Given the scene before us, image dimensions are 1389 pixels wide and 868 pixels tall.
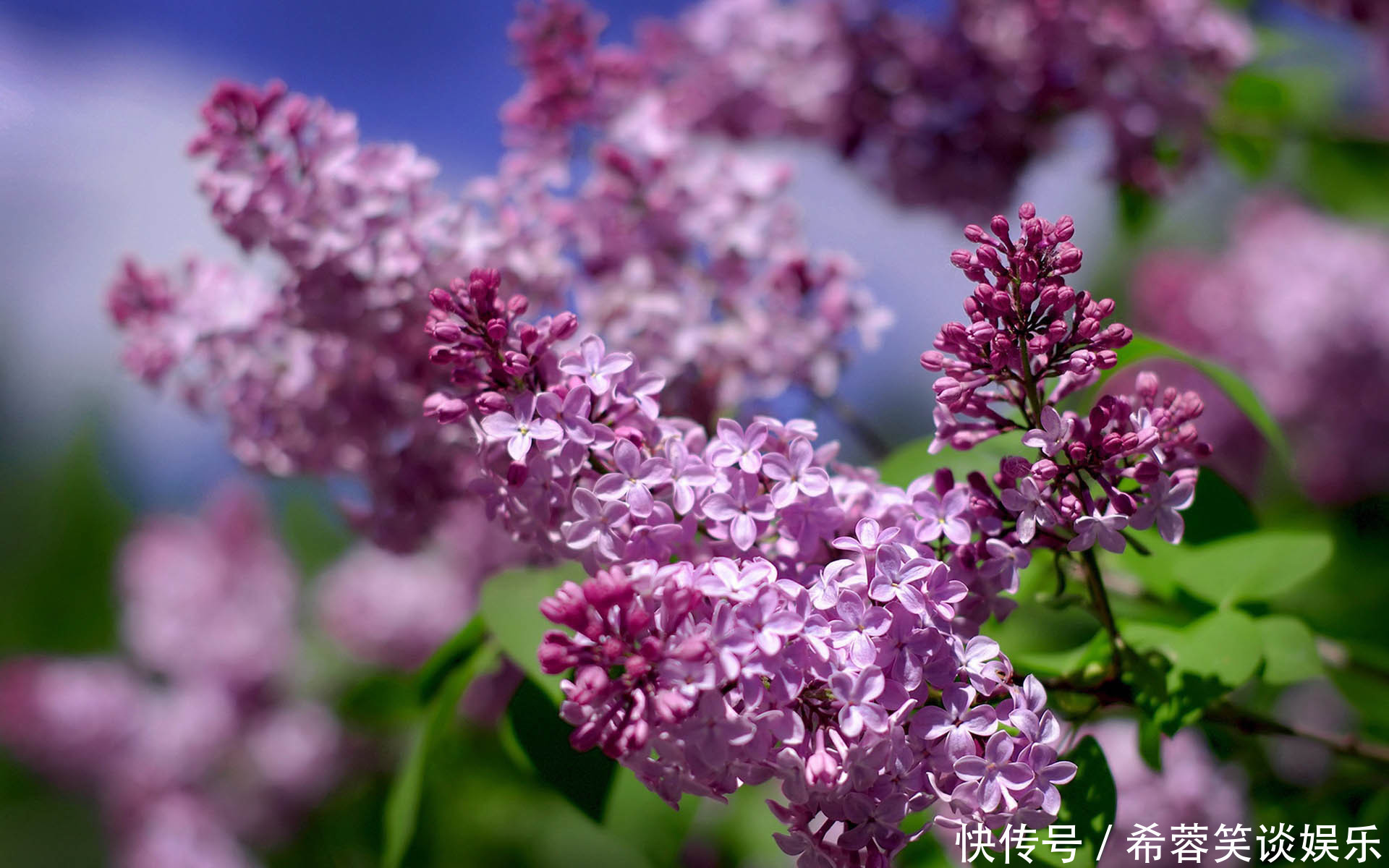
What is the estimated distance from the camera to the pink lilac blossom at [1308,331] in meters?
2.91

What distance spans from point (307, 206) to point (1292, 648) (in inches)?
46.6

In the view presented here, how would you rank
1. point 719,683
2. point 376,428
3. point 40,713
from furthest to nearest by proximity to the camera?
point 40,713
point 376,428
point 719,683

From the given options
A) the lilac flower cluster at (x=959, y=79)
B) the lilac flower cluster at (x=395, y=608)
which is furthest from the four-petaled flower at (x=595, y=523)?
the lilac flower cluster at (x=395, y=608)

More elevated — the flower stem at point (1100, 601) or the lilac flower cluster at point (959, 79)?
the lilac flower cluster at point (959, 79)

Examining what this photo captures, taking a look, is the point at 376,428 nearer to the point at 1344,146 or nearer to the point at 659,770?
the point at 659,770

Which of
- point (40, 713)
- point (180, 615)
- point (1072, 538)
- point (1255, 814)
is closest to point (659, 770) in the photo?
point (1072, 538)

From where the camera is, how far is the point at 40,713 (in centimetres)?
319

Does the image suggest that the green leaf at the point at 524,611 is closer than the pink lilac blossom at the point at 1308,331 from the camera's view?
Yes

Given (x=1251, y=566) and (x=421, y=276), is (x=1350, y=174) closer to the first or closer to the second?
(x=1251, y=566)

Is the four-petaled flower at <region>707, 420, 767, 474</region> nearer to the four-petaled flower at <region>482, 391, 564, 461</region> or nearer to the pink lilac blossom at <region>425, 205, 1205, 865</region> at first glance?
the pink lilac blossom at <region>425, 205, 1205, 865</region>

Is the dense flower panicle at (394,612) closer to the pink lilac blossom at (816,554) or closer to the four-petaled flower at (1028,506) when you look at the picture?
the pink lilac blossom at (816,554)

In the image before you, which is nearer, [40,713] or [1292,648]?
[1292,648]

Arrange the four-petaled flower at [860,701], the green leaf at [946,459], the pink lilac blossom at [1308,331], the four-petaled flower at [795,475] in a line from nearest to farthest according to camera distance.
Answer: the four-petaled flower at [860,701]
the four-petaled flower at [795,475]
the green leaf at [946,459]
the pink lilac blossom at [1308,331]

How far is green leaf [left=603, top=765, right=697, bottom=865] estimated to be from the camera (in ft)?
3.67
